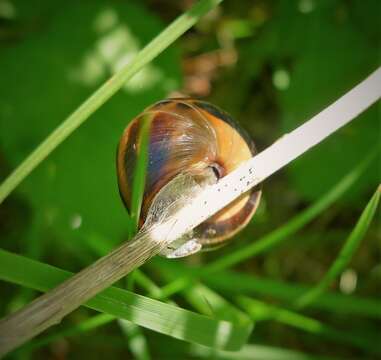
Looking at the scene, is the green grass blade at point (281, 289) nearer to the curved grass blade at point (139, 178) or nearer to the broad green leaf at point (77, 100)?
the broad green leaf at point (77, 100)

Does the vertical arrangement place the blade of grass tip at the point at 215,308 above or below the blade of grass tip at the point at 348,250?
above

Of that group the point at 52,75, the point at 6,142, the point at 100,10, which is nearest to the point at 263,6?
the point at 100,10

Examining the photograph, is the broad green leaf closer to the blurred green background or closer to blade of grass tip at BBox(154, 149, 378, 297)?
the blurred green background

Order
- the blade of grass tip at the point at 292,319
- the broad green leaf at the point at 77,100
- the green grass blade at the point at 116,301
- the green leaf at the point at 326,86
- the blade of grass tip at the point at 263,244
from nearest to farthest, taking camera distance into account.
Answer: the green grass blade at the point at 116,301 < the blade of grass tip at the point at 263,244 < the blade of grass tip at the point at 292,319 < the broad green leaf at the point at 77,100 < the green leaf at the point at 326,86

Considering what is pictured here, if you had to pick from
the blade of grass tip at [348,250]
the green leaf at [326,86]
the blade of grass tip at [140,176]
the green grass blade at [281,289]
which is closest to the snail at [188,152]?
the blade of grass tip at [140,176]

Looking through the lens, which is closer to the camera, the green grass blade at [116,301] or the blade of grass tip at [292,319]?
the green grass blade at [116,301]

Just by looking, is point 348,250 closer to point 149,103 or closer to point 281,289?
point 281,289

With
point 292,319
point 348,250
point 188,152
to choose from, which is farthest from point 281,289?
point 188,152

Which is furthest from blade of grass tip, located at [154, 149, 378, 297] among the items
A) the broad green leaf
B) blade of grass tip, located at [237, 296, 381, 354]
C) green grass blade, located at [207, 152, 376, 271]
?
the broad green leaf
